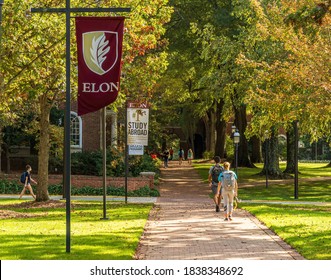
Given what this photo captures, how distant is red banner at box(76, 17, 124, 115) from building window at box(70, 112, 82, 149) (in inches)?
1259

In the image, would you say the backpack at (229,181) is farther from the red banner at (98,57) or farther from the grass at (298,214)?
the red banner at (98,57)

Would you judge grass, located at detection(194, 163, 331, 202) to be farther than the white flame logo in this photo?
Yes

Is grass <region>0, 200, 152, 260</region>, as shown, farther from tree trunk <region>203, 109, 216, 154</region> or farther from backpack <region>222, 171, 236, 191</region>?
tree trunk <region>203, 109, 216, 154</region>

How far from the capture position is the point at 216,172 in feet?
75.9

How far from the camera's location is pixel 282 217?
23.1 m

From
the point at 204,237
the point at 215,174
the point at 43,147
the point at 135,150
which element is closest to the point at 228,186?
the point at 215,174

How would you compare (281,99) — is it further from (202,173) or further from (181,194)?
(202,173)

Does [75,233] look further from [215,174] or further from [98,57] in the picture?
[215,174]

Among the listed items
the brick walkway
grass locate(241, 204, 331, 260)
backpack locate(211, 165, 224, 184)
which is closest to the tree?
backpack locate(211, 165, 224, 184)

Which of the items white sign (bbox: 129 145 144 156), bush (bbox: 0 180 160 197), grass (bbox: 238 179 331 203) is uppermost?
white sign (bbox: 129 145 144 156)

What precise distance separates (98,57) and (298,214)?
1259cm

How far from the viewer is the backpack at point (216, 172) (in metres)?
23.0

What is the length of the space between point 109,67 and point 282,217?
423 inches

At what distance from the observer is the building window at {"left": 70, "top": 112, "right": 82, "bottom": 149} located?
46.2 meters
